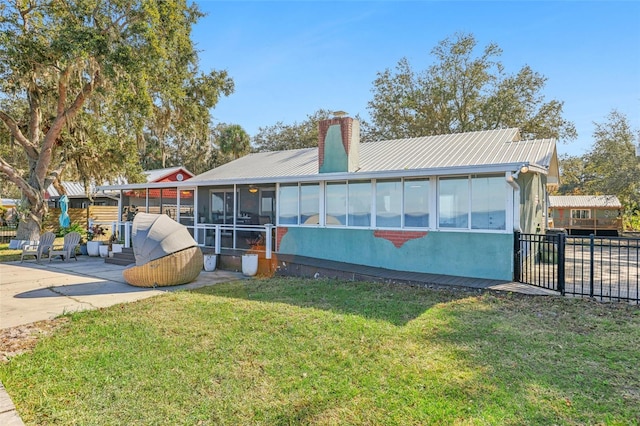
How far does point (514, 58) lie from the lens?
73.8ft

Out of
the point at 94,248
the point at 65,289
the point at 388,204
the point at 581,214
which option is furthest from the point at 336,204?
the point at 581,214

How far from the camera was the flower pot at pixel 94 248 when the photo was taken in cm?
1388

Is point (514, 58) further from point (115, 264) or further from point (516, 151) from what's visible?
point (115, 264)

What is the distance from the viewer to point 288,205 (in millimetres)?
11188

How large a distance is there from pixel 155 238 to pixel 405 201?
5964mm

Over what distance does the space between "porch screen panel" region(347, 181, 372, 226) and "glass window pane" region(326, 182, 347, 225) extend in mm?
185

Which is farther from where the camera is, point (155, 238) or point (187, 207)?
point (187, 207)

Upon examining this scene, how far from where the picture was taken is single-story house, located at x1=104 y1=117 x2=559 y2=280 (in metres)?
7.99

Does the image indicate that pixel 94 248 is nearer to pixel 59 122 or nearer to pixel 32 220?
pixel 32 220

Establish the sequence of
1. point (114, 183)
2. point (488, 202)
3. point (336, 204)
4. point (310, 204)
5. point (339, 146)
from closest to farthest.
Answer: point (488, 202), point (336, 204), point (339, 146), point (310, 204), point (114, 183)

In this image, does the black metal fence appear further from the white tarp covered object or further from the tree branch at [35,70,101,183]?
the tree branch at [35,70,101,183]

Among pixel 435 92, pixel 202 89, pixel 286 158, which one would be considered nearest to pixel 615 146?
pixel 435 92

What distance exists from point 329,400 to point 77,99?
16.9m

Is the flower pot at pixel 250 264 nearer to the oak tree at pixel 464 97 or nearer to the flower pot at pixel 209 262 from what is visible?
the flower pot at pixel 209 262
